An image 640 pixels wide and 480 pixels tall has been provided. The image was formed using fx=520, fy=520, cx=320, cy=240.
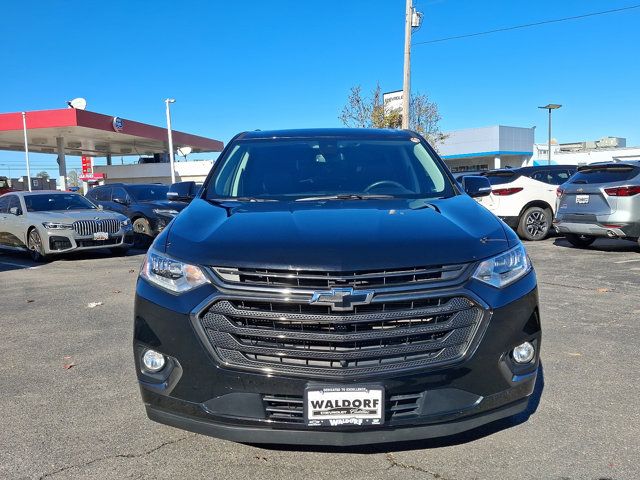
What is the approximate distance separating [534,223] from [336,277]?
10848mm

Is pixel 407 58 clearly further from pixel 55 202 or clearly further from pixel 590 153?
pixel 590 153

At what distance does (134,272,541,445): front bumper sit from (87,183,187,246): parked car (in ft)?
33.7

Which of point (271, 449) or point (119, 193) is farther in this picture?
point (119, 193)

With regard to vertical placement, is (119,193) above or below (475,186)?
above

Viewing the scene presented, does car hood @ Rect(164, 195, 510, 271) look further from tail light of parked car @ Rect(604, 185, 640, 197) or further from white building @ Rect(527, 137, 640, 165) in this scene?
white building @ Rect(527, 137, 640, 165)

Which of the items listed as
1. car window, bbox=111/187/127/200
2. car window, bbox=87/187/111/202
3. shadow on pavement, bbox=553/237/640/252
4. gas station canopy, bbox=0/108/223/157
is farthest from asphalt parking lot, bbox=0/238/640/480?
gas station canopy, bbox=0/108/223/157

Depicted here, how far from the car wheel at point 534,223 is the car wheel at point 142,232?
351 inches

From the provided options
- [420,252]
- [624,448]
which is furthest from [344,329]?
[624,448]

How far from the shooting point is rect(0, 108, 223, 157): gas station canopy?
2694 cm

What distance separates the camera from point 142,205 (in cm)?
1307

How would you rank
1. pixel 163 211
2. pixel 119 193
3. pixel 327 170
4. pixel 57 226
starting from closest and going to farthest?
pixel 327 170, pixel 57 226, pixel 163 211, pixel 119 193

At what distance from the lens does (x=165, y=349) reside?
8.01ft

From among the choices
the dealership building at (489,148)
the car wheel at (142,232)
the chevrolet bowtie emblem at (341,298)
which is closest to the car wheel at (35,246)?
the car wheel at (142,232)

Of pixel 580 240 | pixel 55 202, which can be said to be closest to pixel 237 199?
pixel 580 240
